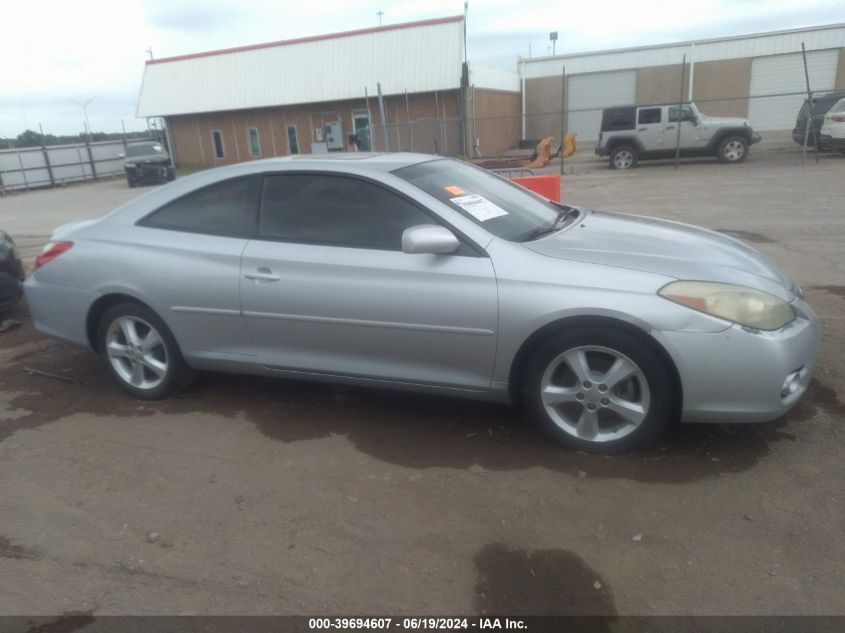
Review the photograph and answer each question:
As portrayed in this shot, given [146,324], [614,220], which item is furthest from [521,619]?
[146,324]

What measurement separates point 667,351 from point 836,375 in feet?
5.73

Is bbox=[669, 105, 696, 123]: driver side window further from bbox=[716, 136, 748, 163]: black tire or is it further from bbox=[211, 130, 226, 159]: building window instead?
bbox=[211, 130, 226, 159]: building window

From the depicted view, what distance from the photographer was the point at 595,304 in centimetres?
322

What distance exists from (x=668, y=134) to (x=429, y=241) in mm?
18466

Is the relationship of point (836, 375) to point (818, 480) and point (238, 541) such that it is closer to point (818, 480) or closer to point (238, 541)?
point (818, 480)

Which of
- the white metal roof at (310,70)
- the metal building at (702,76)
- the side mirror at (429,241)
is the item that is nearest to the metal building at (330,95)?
the white metal roof at (310,70)

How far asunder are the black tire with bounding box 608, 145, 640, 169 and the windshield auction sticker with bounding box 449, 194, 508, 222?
58.8 feet

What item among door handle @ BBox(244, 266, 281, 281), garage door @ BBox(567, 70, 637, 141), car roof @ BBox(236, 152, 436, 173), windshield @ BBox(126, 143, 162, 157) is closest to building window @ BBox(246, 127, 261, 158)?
windshield @ BBox(126, 143, 162, 157)

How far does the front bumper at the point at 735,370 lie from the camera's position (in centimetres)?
311

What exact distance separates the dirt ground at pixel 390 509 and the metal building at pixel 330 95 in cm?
2151

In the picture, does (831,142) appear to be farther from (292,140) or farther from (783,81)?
(292,140)

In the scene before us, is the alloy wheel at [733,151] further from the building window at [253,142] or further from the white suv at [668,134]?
the building window at [253,142]

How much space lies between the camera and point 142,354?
4.37 meters

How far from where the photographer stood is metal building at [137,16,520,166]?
26859 mm
